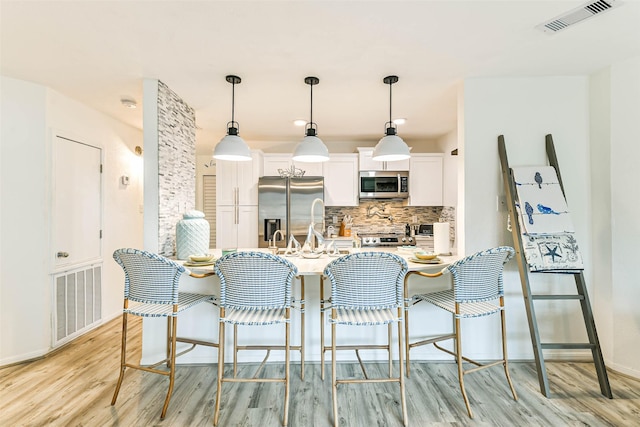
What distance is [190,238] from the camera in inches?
105

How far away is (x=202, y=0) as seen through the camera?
173 cm

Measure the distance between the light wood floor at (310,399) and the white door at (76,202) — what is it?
41.5 inches

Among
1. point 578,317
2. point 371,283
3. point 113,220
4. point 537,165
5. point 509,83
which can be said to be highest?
point 509,83

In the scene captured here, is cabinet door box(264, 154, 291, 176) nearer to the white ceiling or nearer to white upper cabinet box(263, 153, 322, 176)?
white upper cabinet box(263, 153, 322, 176)

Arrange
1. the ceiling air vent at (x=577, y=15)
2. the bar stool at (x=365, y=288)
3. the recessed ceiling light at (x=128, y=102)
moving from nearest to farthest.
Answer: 1. the ceiling air vent at (x=577, y=15)
2. the bar stool at (x=365, y=288)
3. the recessed ceiling light at (x=128, y=102)

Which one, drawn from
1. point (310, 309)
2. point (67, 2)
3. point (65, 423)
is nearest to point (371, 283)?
point (310, 309)

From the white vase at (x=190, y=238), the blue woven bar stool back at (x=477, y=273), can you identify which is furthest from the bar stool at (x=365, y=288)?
the white vase at (x=190, y=238)

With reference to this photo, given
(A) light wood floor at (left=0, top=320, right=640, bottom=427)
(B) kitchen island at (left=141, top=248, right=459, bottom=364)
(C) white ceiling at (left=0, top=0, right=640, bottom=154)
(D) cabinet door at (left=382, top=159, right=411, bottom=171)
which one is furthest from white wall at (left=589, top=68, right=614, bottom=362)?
(D) cabinet door at (left=382, top=159, right=411, bottom=171)

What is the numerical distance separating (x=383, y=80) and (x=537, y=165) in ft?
4.97

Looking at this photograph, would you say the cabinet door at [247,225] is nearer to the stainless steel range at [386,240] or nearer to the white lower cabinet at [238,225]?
the white lower cabinet at [238,225]

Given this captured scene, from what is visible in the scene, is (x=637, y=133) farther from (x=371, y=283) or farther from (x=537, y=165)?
(x=371, y=283)

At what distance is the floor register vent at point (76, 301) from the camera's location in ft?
9.88

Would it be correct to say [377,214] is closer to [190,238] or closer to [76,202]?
[190,238]

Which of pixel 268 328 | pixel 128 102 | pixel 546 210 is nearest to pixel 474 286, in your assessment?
pixel 546 210
